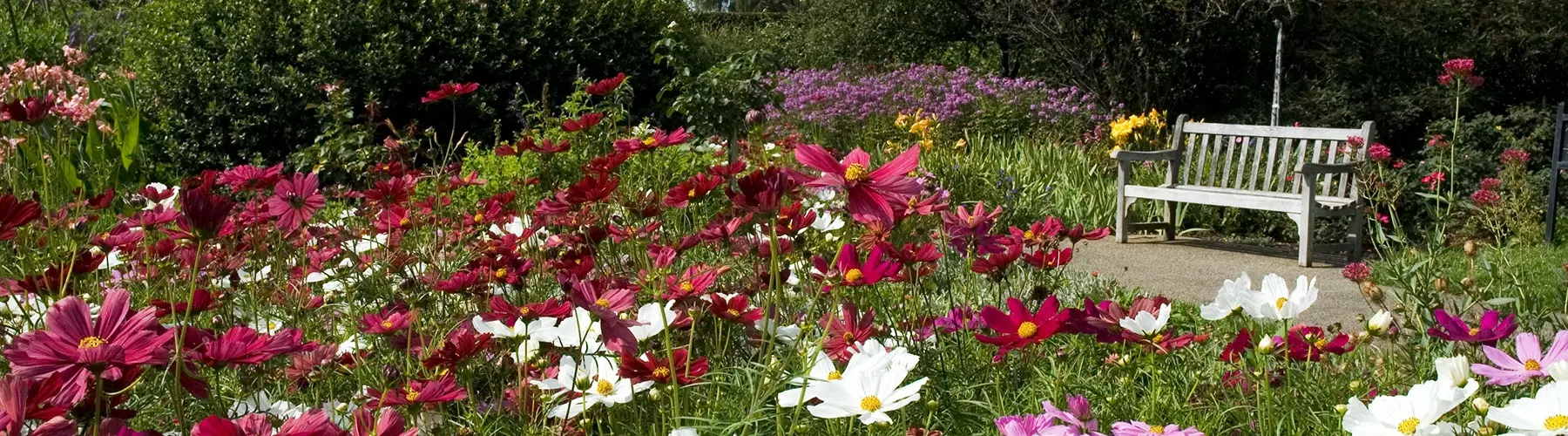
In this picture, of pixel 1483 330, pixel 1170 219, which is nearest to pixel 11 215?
pixel 1483 330

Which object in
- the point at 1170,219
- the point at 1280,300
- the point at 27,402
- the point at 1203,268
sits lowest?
the point at 1170,219

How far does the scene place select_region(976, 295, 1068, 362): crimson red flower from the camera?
1297mm

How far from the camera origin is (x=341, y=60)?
6.07m

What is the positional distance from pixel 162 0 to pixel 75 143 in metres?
1.08

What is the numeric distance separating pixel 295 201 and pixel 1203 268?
4169mm

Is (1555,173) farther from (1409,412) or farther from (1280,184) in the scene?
(1409,412)

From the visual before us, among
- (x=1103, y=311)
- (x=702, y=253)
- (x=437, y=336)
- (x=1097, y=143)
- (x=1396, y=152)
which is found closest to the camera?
(x=1103, y=311)

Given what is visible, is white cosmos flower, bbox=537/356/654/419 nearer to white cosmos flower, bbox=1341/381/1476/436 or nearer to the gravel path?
white cosmos flower, bbox=1341/381/1476/436

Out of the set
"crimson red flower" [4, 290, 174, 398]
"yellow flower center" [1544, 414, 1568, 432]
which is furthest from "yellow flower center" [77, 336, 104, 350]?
"yellow flower center" [1544, 414, 1568, 432]

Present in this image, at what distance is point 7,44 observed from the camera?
8.53 meters

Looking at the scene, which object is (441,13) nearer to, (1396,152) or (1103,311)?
(1103,311)

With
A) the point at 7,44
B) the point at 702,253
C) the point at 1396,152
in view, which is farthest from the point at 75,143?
the point at 1396,152

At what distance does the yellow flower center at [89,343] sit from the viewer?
89 cm

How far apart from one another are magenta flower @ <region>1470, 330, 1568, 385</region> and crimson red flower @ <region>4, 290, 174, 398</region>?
3.98 feet
